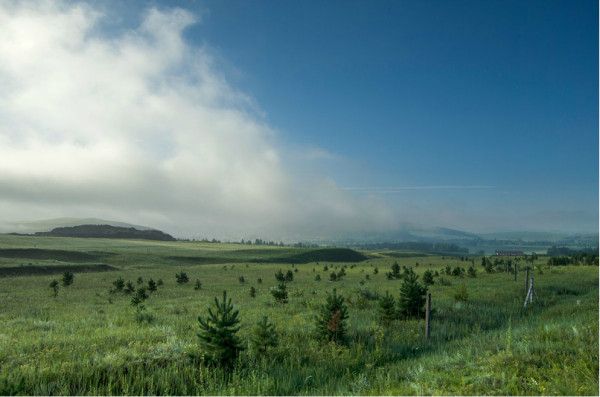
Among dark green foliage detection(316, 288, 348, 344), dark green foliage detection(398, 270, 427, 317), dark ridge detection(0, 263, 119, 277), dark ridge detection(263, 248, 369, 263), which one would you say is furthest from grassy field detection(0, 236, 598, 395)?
dark ridge detection(263, 248, 369, 263)

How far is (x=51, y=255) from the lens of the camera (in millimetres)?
88875

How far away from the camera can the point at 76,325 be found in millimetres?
18234

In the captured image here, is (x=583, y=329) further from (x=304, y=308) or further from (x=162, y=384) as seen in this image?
(x=304, y=308)

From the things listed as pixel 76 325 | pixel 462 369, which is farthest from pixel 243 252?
pixel 462 369

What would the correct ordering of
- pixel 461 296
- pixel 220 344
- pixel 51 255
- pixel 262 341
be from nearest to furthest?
pixel 220 344, pixel 262 341, pixel 461 296, pixel 51 255

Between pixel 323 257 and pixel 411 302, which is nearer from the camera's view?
pixel 411 302

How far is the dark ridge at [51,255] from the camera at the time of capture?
84.2 m

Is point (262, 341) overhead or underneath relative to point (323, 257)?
overhead

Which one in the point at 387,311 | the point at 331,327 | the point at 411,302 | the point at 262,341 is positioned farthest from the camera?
the point at 411,302

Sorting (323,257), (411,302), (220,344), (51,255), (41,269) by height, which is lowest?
(323,257)

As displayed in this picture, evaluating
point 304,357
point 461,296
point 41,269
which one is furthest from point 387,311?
point 41,269

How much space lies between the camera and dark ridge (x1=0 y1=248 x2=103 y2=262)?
276 ft

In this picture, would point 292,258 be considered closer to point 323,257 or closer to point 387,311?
point 323,257

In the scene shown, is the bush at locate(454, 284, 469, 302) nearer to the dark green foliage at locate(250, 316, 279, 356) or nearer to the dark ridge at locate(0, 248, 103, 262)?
the dark green foliage at locate(250, 316, 279, 356)
